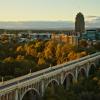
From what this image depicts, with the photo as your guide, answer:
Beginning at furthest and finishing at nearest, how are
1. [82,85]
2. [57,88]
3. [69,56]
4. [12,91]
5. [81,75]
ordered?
[69,56] → [81,75] → [82,85] → [57,88] → [12,91]

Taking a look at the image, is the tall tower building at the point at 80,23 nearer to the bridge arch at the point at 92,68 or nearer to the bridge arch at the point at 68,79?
the bridge arch at the point at 92,68

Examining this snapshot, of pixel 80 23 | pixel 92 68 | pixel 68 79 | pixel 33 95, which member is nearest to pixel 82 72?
pixel 92 68

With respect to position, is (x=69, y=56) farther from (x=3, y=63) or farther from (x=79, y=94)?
(x=79, y=94)

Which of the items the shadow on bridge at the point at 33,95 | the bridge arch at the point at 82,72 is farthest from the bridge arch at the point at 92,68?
the shadow on bridge at the point at 33,95

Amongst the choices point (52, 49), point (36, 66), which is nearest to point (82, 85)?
point (36, 66)

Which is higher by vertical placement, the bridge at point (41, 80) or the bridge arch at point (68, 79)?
the bridge at point (41, 80)

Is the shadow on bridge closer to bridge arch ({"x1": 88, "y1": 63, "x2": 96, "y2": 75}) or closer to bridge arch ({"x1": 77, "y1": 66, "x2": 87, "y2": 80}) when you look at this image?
bridge arch ({"x1": 77, "y1": 66, "x2": 87, "y2": 80})

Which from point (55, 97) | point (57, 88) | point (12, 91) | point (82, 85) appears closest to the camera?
point (12, 91)

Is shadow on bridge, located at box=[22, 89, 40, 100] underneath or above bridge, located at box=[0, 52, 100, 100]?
underneath

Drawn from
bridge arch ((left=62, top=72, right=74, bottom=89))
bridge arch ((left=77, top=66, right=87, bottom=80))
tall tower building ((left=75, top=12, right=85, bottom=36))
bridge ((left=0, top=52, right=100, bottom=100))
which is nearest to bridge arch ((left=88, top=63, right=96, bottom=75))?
bridge ((left=0, top=52, right=100, bottom=100))
